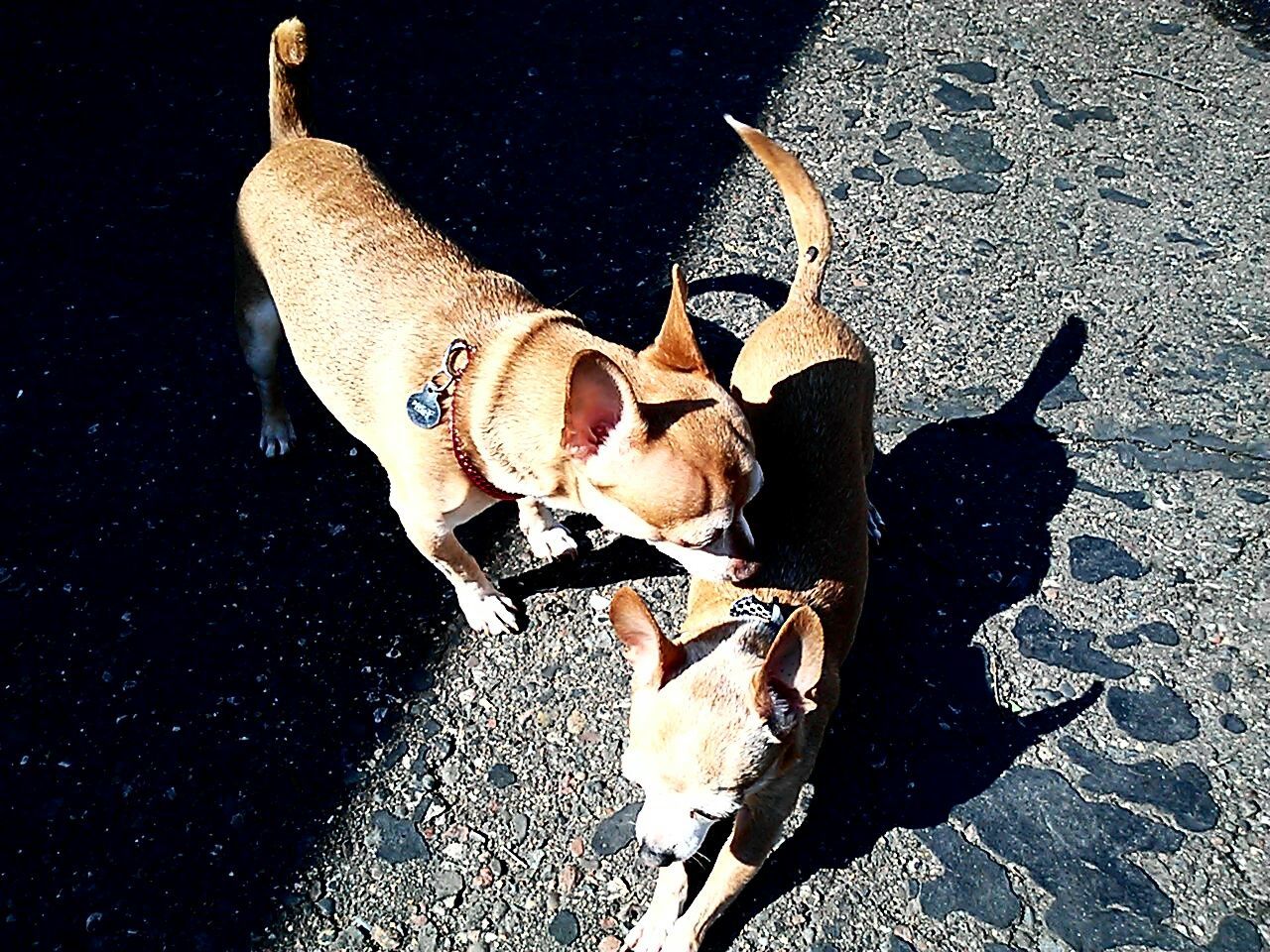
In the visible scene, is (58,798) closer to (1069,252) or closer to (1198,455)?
(1198,455)

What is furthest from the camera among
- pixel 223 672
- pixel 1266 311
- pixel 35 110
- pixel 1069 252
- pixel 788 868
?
pixel 35 110

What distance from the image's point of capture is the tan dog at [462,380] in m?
2.63

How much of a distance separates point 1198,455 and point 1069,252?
109 centimetres

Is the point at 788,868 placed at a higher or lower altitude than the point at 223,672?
higher

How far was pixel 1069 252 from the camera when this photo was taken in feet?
14.3

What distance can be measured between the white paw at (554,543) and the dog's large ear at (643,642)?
1.06 metres

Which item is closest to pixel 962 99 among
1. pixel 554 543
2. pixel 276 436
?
pixel 554 543

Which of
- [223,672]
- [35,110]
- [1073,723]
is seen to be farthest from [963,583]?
[35,110]

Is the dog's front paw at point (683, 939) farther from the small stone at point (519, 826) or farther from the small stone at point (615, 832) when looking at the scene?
the small stone at point (519, 826)

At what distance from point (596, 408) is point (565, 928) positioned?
1.37m

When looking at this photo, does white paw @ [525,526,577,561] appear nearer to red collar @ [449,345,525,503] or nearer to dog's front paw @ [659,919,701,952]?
red collar @ [449,345,525,503]

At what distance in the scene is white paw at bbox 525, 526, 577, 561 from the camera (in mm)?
3516

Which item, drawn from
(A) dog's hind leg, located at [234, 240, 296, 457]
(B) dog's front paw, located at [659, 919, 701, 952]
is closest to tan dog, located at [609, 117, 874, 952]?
(B) dog's front paw, located at [659, 919, 701, 952]

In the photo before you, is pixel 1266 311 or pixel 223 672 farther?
pixel 1266 311
